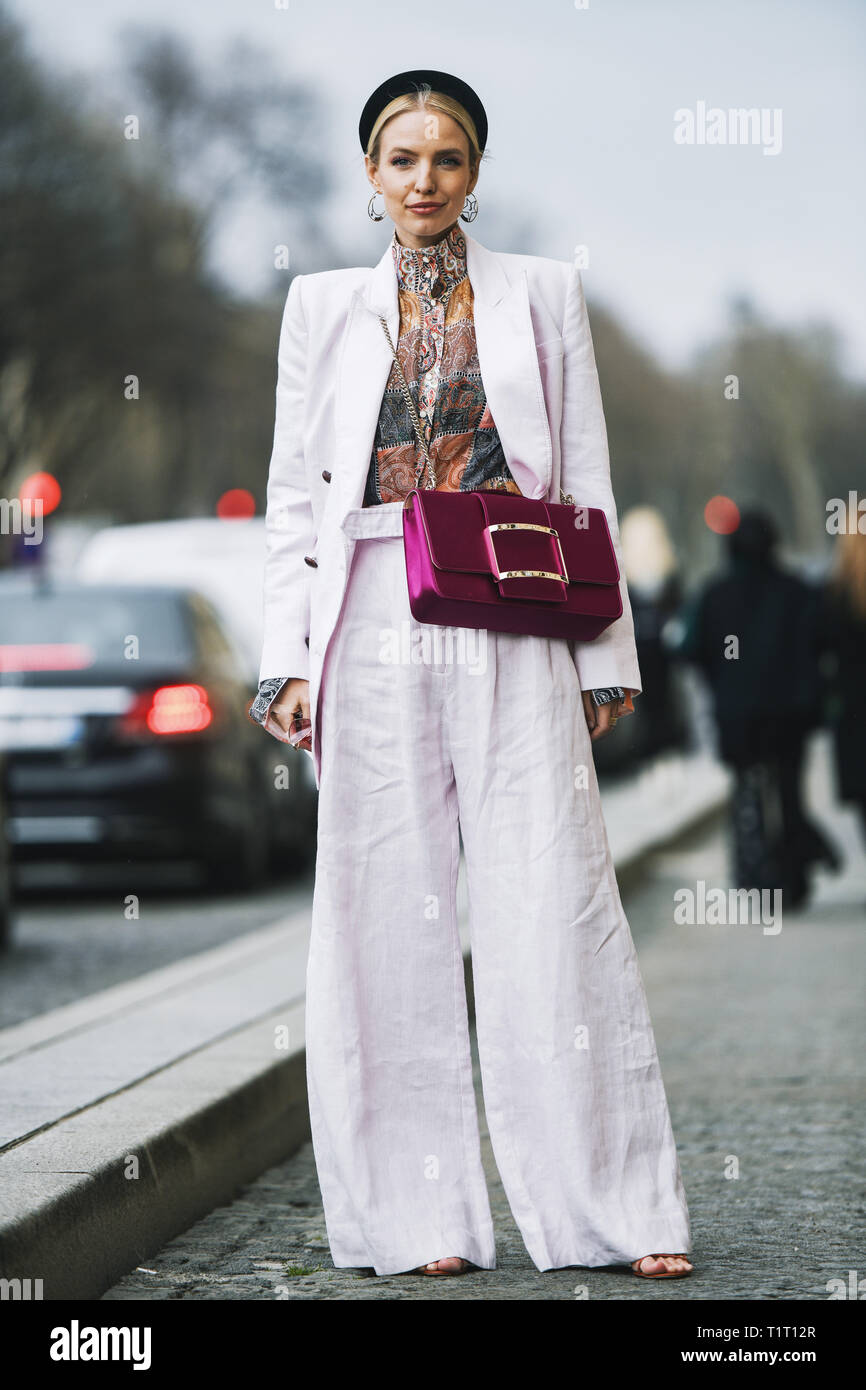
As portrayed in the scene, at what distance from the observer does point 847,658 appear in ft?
33.3

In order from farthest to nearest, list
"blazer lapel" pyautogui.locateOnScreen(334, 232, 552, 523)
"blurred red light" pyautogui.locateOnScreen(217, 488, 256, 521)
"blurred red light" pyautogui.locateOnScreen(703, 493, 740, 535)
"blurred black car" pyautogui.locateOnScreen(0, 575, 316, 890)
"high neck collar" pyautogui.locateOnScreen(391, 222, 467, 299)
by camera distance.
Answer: "blurred red light" pyautogui.locateOnScreen(703, 493, 740, 535)
"blurred red light" pyautogui.locateOnScreen(217, 488, 256, 521)
"blurred black car" pyautogui.locateOnScreen(0, 575, 316, 890)
"high neck collar" pyautogui.locateOnScreen(391, 222, 467, 299)
"blazer lapel" pyautogui.locateOnScreen(334, 232, 552, 523)

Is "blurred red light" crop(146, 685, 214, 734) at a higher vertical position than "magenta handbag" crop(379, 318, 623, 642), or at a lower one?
higher

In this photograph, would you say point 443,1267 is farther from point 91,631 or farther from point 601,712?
point 91,631

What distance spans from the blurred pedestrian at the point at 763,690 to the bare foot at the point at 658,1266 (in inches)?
264

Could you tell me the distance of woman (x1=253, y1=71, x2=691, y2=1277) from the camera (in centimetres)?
382

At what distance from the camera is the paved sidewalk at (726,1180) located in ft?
12.7

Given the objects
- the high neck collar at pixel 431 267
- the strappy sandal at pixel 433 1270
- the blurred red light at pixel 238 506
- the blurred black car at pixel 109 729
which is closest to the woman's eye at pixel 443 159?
the high neck collar at pixel 431 267

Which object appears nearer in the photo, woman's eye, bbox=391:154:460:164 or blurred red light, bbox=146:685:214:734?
woman's eye, bbox=391:154:460:164

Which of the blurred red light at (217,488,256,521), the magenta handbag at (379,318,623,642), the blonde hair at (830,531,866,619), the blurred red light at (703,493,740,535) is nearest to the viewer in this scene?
the magenta handbag at (379,318,623,642)

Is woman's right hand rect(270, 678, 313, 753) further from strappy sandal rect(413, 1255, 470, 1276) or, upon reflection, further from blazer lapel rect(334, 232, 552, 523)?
strappy sandal rect(413, 1255, 470, 1276)

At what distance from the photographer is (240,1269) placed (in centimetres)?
417

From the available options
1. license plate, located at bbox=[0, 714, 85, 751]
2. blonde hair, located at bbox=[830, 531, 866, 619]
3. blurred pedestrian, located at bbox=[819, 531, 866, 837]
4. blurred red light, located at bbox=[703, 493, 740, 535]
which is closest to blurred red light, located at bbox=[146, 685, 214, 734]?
license plate, located at bbox=[0, 714, 85, 751]

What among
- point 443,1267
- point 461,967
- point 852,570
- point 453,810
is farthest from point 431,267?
point 852,570

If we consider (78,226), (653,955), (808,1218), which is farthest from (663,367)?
(808,1218)
